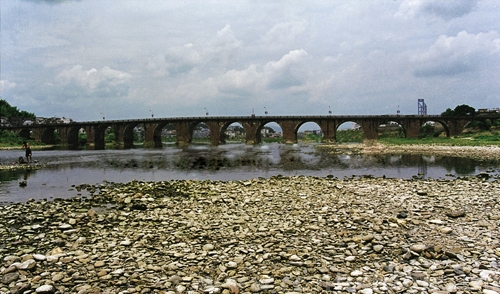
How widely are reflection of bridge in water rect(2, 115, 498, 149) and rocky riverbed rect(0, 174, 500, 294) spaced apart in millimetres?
70852

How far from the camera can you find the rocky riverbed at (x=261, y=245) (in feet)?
18.0

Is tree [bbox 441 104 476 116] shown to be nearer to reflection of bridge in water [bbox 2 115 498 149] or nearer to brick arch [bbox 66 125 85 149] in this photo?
reflection of bridge in water [bbox 2 115 498 149]

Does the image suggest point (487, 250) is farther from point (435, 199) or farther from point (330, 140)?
point (330, 140)

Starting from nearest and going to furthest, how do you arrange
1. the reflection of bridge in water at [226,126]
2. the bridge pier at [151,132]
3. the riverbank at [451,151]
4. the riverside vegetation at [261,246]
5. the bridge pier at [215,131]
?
the riverside vegetation at [261,246] < the riverbank at [451,151] < the reflection of bridge in water at [226,126] < the bridge pier at [215,131] < the bridge pier at [151,132]

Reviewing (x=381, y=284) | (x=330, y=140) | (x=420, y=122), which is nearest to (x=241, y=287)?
(x=381, y=284)

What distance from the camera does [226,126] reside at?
90.2 m

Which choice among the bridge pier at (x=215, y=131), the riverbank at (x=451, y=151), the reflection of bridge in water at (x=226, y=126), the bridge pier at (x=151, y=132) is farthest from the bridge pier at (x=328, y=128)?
the bridge pier at (x=151, y=132)

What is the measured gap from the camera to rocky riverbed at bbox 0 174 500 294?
550 centimetres

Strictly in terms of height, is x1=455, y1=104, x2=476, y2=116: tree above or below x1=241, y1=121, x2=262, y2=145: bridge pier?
above

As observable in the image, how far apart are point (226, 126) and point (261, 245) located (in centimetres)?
8376

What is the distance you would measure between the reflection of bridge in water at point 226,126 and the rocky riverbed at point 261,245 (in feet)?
232

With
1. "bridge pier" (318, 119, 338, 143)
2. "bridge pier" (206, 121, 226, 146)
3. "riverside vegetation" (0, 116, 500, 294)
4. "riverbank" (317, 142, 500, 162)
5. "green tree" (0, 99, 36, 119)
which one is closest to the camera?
"riverside vegetation" (0, 116, 500, 294)

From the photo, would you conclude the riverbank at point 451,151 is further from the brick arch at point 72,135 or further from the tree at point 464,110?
the brick arch at point 72,135

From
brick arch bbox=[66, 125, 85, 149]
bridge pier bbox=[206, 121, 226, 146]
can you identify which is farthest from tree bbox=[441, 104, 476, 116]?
brick arch bbox=[66, 125, 85, 149]
